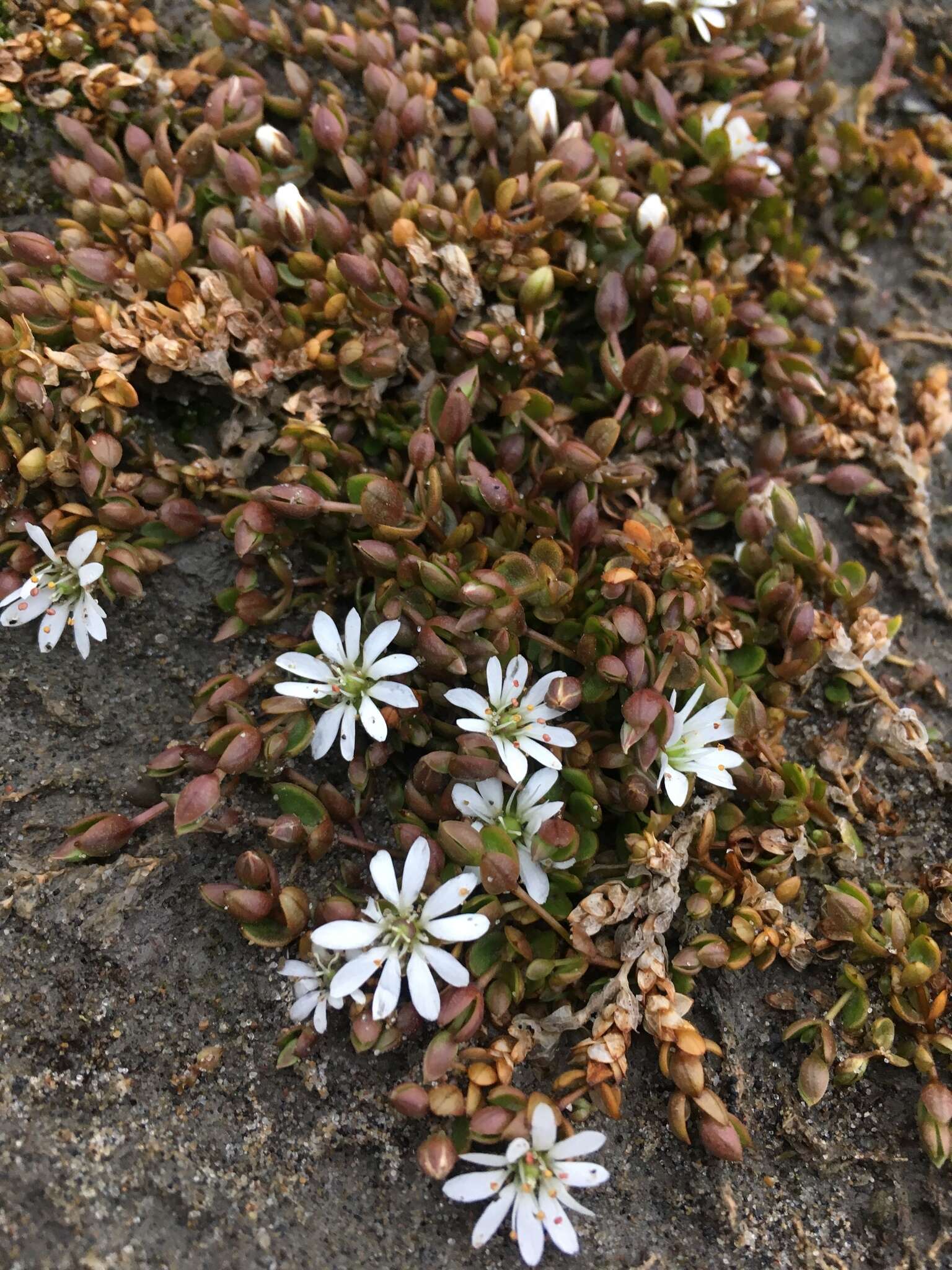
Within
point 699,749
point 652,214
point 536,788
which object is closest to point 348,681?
point 536,788

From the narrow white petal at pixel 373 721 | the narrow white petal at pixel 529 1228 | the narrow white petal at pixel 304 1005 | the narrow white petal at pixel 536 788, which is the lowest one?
the narrow white petal at pixel 529 1228

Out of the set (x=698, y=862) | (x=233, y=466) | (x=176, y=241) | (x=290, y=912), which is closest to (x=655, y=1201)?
(x=698, y=862)

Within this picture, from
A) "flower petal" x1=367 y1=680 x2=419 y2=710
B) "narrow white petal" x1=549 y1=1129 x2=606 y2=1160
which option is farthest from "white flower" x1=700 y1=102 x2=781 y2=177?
"narrow white petal" x1=549 y1=1129 x2=606 y2=1160

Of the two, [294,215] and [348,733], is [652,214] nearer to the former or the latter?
[294,215]

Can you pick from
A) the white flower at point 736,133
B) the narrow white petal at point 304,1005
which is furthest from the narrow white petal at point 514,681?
the white flower at point 736,133

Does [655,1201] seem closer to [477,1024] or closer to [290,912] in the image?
[477,1024]

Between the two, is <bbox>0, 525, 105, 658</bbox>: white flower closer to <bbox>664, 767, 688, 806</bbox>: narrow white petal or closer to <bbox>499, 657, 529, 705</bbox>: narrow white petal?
<bbox>499, 657, 529, 705</bbox>: narrow white petal

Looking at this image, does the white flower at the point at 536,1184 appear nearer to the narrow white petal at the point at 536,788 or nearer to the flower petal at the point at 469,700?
the narrow white petal at the point at 536,788
